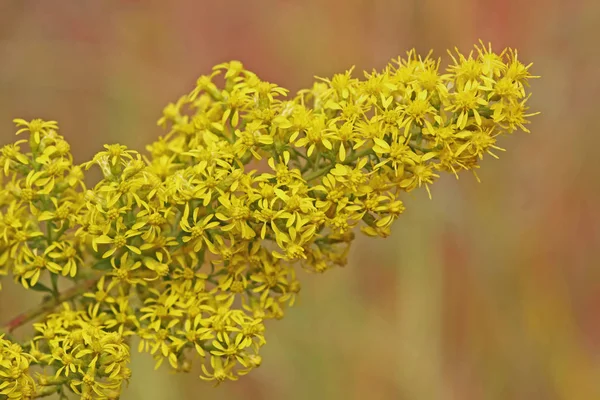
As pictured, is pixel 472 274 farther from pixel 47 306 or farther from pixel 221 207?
pixel 47 306

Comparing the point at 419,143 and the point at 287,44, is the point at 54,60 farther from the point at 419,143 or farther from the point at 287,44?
the point at 419,143

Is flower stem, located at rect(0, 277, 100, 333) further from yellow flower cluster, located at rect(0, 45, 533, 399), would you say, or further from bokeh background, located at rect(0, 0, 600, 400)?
bokeh background, located at rect(0, 0, 600, 400)

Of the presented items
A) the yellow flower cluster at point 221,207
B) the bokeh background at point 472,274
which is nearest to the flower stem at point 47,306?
the yellow flower cluster at point 221,207

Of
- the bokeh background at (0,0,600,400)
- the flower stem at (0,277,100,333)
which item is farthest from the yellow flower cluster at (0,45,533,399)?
the bokeh background at (0,0,600,400)

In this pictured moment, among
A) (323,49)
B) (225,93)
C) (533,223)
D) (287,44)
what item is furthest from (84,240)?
(287,44)

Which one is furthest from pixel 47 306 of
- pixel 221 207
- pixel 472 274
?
pixel 472 274

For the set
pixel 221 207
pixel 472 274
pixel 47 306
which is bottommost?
pixel 47 306

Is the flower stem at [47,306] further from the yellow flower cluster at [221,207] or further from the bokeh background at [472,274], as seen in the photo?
the bokeh background at [472,274]

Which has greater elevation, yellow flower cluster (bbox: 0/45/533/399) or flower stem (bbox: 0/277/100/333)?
yellow flower cluster (bbox: 0/45/533/399)
